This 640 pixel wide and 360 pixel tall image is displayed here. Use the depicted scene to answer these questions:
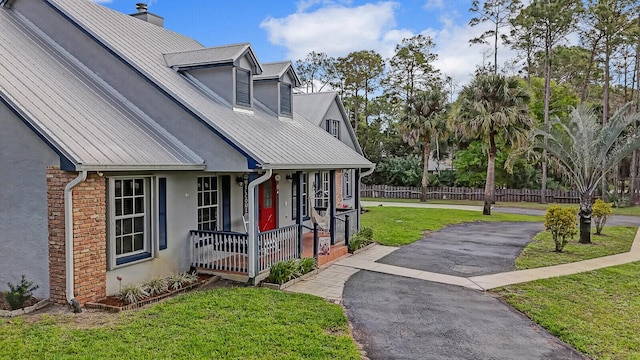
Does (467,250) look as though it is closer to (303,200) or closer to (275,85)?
(303,200)

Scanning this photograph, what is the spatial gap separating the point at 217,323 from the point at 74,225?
10.1 feet

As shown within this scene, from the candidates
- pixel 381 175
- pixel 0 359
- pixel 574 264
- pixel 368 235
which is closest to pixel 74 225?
pixel 0 359

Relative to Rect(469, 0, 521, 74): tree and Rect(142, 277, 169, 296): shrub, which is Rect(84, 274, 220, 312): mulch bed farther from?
Rect(469, 0, 521, 74): tree

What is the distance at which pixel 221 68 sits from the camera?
1216cm

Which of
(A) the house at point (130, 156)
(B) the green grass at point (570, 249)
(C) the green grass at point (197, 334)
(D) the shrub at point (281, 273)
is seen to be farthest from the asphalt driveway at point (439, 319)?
(A) the house at point (130, 156)

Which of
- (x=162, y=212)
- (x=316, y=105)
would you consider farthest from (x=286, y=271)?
(x=316, y=105)

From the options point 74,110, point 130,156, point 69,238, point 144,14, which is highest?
point 144,14

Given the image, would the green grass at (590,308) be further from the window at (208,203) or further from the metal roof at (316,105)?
the metal roof at (316,105)

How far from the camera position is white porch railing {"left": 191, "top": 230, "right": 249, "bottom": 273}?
1011cm

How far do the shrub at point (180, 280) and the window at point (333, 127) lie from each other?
630 inches

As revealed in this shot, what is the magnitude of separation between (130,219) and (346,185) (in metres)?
18.1

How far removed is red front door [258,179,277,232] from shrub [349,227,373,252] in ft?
8.64

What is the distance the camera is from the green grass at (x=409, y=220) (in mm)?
17152

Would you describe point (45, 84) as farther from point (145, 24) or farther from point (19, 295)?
point (145, 24)
